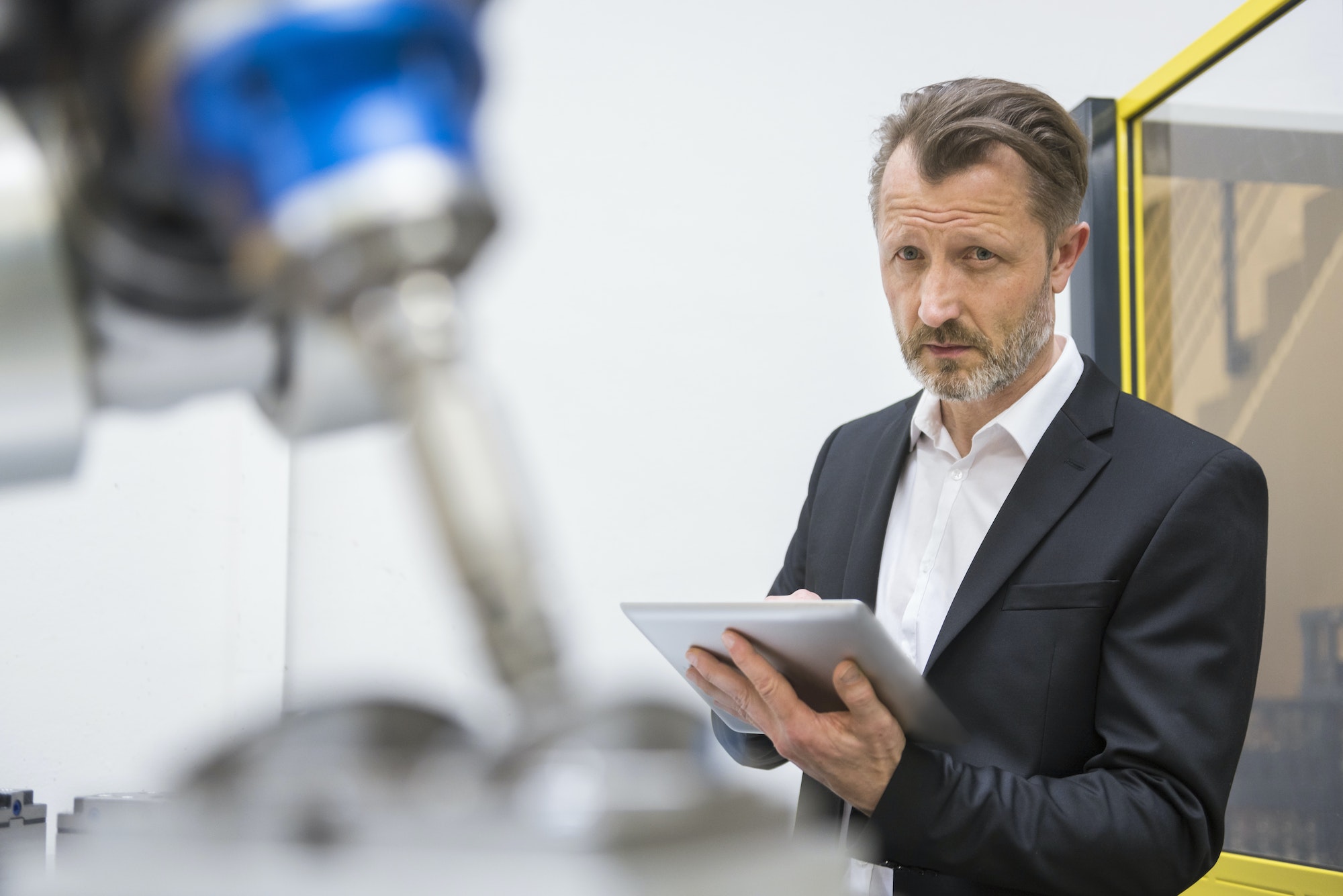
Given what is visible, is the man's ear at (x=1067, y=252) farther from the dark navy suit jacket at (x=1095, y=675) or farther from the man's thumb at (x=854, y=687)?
the man's thumb at (x=854, y=687)

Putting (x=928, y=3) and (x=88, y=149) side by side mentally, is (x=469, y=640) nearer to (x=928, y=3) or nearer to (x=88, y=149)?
(x=88, y=149)

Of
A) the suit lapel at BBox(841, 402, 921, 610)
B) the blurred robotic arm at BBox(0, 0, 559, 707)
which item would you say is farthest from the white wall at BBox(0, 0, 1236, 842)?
the blurred robotic arm at BBox(0, 0, 559, 707)

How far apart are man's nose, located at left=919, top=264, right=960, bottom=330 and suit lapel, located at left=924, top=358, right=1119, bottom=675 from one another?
0.15m

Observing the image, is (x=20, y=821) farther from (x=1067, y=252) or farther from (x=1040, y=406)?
(x=1067, y=252)

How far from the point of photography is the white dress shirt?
3.40 feet

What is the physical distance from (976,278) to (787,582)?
414 millimetres

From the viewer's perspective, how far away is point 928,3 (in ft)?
6.58

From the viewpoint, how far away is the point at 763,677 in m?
0.75

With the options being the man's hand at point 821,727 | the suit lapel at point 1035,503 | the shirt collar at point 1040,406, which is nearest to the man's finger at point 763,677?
the man's hand at point 821,727

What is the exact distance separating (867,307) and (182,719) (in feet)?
4.50

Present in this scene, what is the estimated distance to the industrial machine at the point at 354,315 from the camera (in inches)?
5.6

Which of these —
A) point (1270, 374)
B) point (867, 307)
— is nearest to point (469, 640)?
point (1270, 374)

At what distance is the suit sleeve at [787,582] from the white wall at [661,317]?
2.03 ft

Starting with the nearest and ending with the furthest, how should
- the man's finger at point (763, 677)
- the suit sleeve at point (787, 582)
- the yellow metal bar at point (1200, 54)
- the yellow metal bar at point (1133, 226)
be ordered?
the man's finger at point (763, 677) < the suit sleeve at point (787, 582) < the yellow metal bar at point (1200, 54) < the yellow metal bar at point (1133, 226)
